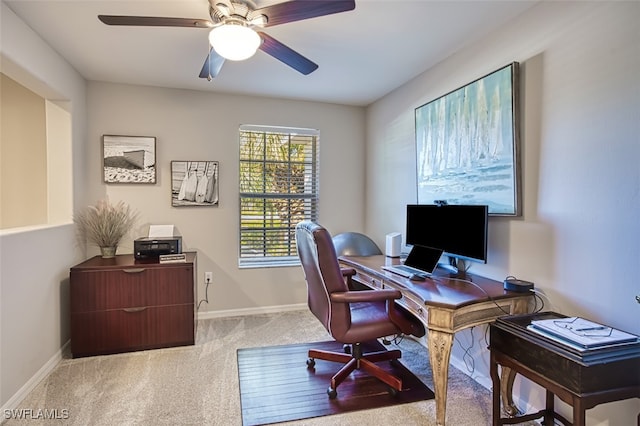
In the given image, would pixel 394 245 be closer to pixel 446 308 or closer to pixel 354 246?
pixel 354 246

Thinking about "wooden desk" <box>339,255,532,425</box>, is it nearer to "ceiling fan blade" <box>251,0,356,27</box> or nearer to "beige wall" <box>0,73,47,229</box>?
"ceiling fan blade" <box>251,0,356,27</box>

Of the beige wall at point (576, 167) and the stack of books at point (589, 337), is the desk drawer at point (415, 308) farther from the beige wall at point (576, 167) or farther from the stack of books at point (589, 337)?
the beige wall at point (576, 167)

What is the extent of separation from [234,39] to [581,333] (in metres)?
2.11

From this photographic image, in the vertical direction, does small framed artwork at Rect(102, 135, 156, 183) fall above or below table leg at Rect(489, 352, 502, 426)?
above

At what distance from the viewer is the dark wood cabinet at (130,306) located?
2.74 m

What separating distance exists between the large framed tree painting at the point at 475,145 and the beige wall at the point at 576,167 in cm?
8

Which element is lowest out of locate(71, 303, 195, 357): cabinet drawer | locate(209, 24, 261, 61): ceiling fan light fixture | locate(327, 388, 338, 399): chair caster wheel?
locate(327, 388, 338, 399): chair caster wheel

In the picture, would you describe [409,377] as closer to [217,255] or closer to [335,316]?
[335,316]

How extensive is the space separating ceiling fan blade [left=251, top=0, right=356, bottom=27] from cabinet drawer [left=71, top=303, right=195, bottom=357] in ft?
7.65

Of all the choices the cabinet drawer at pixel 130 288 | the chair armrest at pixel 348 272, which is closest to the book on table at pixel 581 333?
the chair armrest at pixel 348 272

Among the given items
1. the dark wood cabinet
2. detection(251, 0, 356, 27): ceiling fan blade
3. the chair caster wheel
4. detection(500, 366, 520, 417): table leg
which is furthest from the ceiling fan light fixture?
detection(500, 366, 520, 417): table leg

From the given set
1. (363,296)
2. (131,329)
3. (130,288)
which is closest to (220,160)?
(130,288)

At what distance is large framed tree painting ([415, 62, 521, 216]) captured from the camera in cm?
214

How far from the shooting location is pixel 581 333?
4.90 ft
